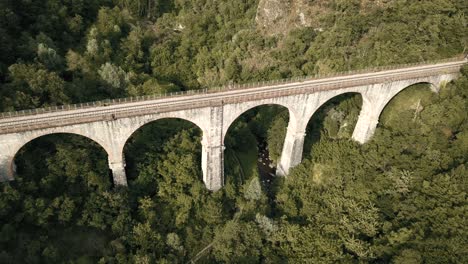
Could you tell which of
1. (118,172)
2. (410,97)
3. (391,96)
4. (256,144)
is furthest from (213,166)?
(410,97)

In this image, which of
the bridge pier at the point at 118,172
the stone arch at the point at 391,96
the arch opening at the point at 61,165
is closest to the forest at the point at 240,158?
the arch opening at the point at 61,165

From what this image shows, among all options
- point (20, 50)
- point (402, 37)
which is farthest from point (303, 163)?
point (20, 50)

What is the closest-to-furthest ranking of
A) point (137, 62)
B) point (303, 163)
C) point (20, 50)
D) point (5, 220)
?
point (5, 220) < point (20, 50) < point (303, 163) < point (137, 62)

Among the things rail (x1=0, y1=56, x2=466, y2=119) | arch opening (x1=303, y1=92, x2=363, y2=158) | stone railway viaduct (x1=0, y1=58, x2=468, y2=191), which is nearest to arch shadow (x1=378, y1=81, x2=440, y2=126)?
stone railway viaduct (x1=0, y1=58, x2=468, y2=191)

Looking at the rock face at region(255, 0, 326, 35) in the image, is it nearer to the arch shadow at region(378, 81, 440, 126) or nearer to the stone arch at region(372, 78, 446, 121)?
the arch shadow at region(378, 81, 440, 126)

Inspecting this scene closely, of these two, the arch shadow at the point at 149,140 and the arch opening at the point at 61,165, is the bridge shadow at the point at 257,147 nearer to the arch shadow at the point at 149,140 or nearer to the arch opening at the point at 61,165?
the arch shadow at the point at 149,140

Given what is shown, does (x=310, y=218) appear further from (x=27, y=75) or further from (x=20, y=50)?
(x=20, y=50)
